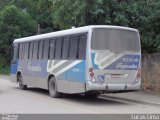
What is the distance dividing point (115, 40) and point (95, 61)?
123 cm

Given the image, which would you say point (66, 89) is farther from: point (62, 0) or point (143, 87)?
point (62, 0)

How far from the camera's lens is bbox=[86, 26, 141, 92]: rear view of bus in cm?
1516

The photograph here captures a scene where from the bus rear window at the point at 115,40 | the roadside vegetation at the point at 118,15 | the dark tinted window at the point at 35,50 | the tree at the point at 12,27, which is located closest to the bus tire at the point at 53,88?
the dark tinted window at the point at 35,50

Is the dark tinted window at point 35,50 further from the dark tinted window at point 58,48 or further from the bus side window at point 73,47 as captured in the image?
the bus side window at point 73,47

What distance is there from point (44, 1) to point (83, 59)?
12.9 m

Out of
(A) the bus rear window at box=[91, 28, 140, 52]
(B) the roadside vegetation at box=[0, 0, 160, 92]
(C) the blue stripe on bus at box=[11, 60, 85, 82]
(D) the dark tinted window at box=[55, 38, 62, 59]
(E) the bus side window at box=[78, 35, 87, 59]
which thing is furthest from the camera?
(B) the roadside vegetation at box=[0, 0, 160, 92]

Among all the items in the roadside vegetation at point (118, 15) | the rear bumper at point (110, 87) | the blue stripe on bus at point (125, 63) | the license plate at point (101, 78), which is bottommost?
the rear bumper at point (110, 87)

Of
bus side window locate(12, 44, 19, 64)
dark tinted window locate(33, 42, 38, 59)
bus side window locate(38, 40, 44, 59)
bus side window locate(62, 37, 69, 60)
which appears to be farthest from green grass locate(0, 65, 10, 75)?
bus side window locate(62, 37, 69, 60)

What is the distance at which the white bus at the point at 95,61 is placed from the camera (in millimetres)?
15195

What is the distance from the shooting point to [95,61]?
15195 millimetres

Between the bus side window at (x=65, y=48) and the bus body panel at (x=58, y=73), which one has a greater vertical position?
the bus side window at (x=65, y=48)

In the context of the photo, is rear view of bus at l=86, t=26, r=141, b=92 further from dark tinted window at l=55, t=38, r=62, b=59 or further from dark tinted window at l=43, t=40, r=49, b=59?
dark tinted window at l=43, t=40, r=49, b=59

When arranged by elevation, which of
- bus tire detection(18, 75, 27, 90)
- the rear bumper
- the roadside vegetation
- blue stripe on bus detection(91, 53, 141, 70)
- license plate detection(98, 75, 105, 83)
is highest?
the roadside vegetation

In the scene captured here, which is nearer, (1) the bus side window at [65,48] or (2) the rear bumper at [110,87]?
(2) the rear bumper at [110,87]
